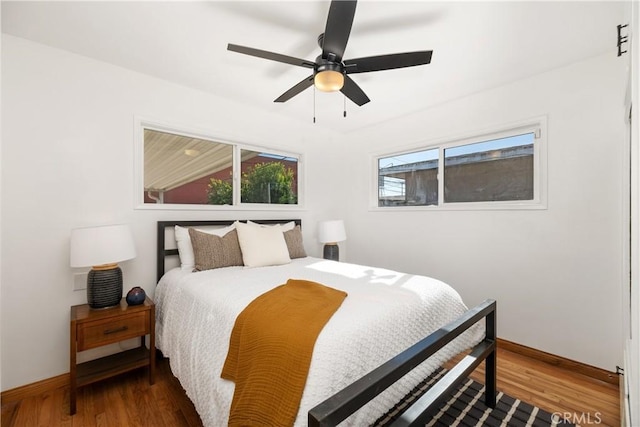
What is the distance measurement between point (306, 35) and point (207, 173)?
1762 millimetres

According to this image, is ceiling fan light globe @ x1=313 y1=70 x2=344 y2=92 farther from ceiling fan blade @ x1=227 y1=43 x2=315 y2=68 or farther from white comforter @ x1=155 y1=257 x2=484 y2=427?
white comforter @ x1=155 y1=257 x2=484 y2=427

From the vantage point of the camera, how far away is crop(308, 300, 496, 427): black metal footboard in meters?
0.87

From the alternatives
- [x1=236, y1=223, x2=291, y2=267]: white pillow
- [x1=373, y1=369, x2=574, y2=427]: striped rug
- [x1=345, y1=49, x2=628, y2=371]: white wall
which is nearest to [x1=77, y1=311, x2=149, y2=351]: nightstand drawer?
[x1=236, y1=223, x2=291, y2=267]: white pillow

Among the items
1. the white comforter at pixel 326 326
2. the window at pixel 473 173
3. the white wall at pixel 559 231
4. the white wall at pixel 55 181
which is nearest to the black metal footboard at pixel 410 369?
the white comforter at pixel 326 326

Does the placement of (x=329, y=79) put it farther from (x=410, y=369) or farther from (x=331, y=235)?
(x=331, y=235)

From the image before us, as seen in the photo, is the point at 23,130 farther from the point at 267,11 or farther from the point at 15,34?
the point at 267,11

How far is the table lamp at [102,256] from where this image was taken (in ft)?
6.36

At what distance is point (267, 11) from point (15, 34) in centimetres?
180

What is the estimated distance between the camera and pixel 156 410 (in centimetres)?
182

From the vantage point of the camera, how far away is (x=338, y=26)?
1.49 metres

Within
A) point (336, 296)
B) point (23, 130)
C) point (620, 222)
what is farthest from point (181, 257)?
point (620, 222)

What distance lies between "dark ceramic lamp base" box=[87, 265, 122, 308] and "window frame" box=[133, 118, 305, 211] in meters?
0.64

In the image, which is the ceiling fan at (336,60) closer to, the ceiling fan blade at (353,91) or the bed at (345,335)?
the ceiling fan blade at (353,91)

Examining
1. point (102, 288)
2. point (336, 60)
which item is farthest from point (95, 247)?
point (336, 60)
